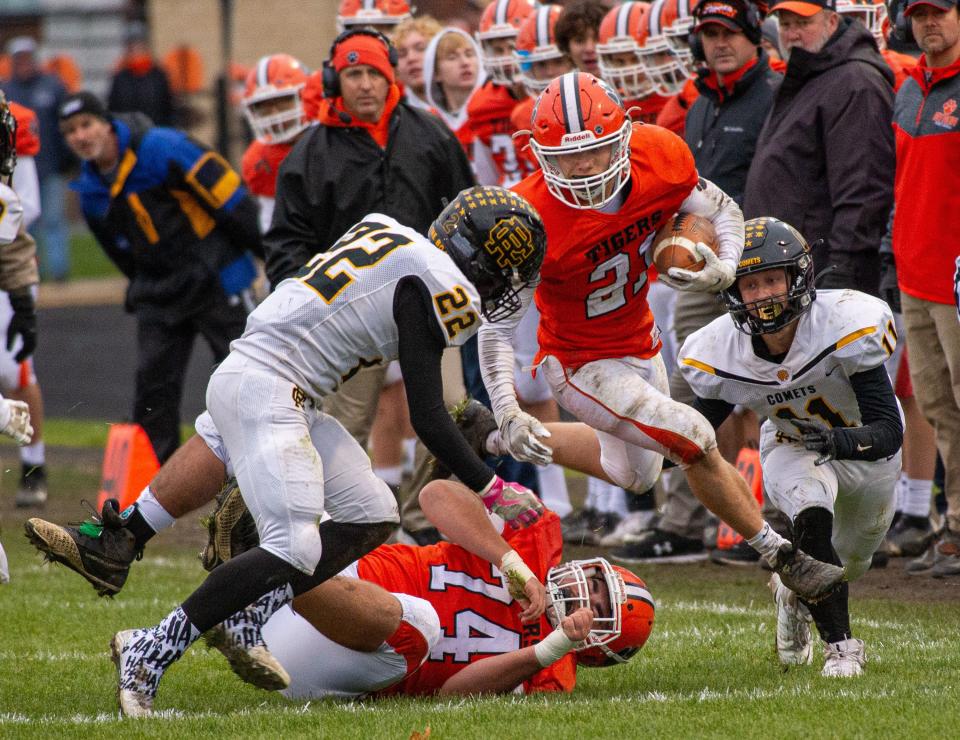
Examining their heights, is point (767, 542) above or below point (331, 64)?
below

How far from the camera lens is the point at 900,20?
604 centimetres

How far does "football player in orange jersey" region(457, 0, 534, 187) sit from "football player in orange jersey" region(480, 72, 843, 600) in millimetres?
2356

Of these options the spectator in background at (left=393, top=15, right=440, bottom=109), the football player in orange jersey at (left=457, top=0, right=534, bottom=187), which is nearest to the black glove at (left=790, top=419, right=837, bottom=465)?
the football player in orange jersey at (left=457, top=0, right=534, bottom=187)

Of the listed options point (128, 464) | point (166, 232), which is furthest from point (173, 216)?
point (128, 464)

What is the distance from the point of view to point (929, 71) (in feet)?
19.6

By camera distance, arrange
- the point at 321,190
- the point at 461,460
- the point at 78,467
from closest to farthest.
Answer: the point at 461,460 < the point at 321,190 < the point at 78,467

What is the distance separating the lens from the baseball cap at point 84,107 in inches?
299

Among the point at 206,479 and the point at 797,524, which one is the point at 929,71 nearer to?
the point at 797,524

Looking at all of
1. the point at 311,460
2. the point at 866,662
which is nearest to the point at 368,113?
the point at 311,460

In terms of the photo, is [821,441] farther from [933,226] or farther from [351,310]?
[933,226]

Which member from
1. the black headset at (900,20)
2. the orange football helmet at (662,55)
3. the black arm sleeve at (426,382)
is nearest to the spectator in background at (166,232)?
the orange football helmet at (662,55)

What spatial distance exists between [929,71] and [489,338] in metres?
2.15

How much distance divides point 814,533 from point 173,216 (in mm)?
4138

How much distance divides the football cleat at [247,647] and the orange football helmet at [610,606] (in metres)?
0.79
